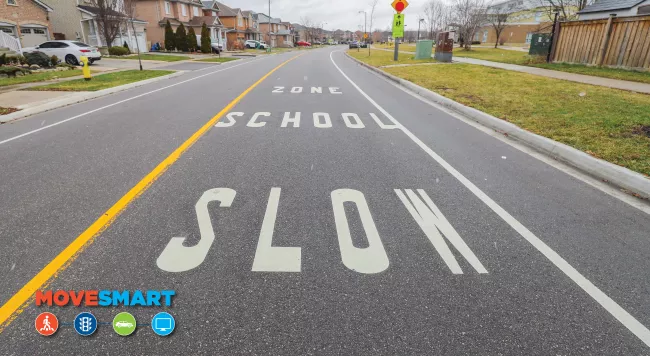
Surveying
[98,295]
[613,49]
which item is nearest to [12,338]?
[98,295]

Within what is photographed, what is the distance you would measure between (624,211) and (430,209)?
7.13ft

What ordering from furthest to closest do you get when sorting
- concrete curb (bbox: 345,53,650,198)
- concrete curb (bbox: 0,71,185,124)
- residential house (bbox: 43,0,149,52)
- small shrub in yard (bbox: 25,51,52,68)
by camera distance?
residential house (bbox: 43,0,149,52) < small shrub in yard (bbox: 25,51,52,68) < concrete curb (bbox: 0,71,185,124) < concrete curb (bbox: 345,53,650,198)

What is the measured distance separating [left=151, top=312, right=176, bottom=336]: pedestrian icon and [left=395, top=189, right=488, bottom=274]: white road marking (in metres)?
2.09

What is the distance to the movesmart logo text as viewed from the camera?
254cm

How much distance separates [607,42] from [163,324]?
68.7 ft

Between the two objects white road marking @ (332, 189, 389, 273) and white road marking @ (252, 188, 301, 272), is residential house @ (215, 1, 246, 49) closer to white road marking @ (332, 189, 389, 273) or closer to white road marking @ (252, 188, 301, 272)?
white road marking @ (332, 189, 389, 273)

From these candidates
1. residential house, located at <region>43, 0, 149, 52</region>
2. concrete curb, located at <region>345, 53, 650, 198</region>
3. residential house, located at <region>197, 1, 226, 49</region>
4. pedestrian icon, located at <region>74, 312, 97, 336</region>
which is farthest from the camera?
residential house, located at <region>197, 1, 226, 49</region>

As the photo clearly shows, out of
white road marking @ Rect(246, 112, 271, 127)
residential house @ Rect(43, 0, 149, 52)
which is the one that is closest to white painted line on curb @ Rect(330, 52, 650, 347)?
white road marking @ Rect(246, 112, 271, 127)

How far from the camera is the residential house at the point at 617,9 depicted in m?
21.6

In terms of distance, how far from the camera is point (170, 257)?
10.0ft

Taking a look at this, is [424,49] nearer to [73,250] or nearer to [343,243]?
[343,243]

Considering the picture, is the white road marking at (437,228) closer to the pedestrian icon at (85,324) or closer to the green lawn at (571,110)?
the pedestrian icon at (85,324)

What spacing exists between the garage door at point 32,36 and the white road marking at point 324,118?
3257cm

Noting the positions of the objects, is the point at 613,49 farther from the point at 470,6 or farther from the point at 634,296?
the point at 470,6
